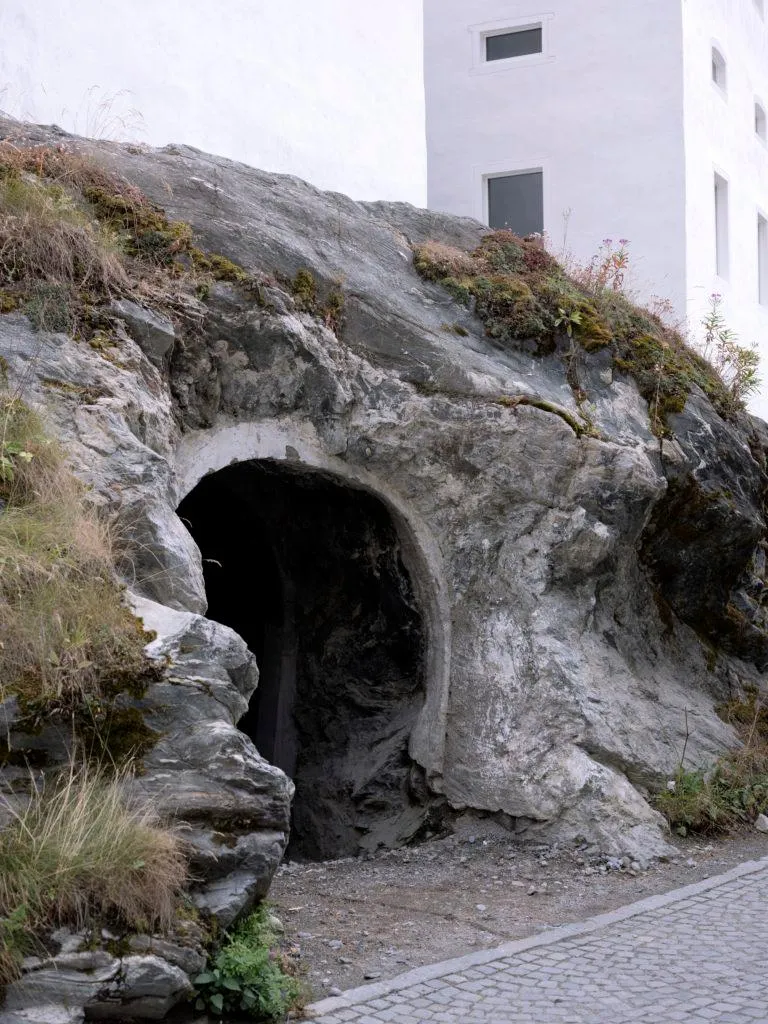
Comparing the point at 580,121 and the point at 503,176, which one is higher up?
the point at 580,121

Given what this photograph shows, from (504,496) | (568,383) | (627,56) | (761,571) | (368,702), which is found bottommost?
(368,702)

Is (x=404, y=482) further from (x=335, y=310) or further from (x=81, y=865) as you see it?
(x=81, y=865)

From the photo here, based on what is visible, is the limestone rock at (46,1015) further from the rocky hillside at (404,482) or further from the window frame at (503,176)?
the window frame at (503,176)

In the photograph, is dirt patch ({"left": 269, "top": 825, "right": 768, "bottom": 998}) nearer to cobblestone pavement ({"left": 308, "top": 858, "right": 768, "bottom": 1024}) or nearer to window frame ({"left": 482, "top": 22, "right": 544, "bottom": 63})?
cobblestone pavement ({"left": 308, "top": 858, "right": 768, "bottom": 1024})

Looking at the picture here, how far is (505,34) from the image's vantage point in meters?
20.5

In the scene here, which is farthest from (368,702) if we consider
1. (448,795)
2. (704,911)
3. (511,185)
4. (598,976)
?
(511,185)

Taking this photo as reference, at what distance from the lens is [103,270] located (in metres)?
7.13

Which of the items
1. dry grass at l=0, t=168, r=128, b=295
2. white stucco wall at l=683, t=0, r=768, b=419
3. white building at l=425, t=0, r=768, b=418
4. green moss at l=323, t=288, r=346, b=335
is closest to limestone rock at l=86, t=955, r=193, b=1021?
dry grass at l=0, t=168, r=128, b=295

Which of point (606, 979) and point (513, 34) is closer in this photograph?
point (606, 979)

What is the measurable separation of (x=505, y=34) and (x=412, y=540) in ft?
47.0

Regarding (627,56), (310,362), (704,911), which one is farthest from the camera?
(627,56)

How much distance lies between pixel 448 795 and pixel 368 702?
53.2 inches

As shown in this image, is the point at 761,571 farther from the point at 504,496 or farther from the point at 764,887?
the point at 764,887

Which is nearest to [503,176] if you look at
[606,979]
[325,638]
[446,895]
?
[325,638]
